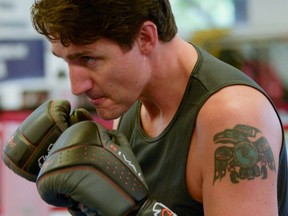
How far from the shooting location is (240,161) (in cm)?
117

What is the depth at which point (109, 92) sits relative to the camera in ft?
4.22

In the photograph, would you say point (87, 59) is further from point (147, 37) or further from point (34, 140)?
point (34, 140)

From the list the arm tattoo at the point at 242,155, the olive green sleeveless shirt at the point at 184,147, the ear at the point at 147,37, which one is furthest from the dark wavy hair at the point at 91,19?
the arm tattoo at the point at 242,155

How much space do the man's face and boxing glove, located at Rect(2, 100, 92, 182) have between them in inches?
7.8

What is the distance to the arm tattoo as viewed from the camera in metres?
1.16

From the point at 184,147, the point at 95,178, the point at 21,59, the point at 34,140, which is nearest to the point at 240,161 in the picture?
the point at 184,147

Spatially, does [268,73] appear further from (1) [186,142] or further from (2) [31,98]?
(1) [186,142]

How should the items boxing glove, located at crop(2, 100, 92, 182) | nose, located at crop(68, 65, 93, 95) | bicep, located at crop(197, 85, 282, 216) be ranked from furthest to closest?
boxing glove, located at crop(2, 100, 92, 182) → nose, located at crop(68, 65, 93, 95) → bicep, located at crop(197, 85, 282, 216)

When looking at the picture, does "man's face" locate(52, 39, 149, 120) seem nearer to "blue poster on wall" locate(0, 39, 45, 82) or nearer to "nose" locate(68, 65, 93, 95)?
"nose" locate(68, 65, 93, 95)

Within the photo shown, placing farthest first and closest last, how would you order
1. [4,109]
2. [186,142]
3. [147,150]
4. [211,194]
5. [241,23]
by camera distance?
[241,23], [4,109], [147,150], [186,142], [211,194]

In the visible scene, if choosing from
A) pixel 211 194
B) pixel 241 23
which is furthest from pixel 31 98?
pixel 211 194

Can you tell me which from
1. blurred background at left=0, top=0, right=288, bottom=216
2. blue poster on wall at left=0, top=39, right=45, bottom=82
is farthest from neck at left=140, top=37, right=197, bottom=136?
blue poster on wall at left=0, top=39, right=45, bottom=82

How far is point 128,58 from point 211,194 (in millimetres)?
312

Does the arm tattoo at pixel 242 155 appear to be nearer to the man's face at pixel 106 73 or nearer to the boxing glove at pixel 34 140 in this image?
the man's face at pixel 106 73
